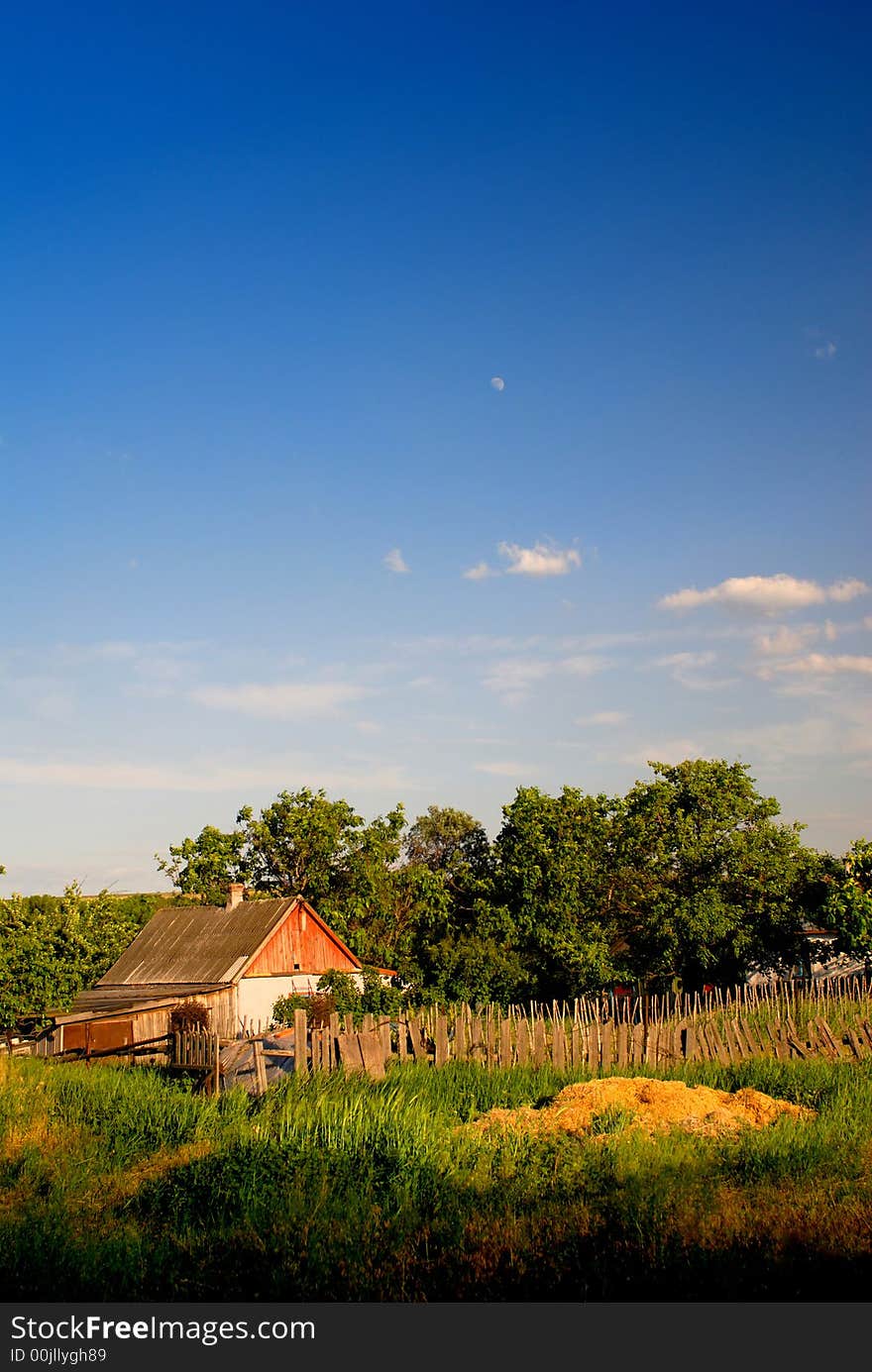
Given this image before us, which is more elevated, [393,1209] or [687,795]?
[687,795]

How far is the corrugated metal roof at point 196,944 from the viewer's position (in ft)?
122

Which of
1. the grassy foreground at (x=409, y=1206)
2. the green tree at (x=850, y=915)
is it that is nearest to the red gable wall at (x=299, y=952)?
the green tree at (x=850, y=915)

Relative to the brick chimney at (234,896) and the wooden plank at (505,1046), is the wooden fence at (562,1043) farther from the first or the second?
the brick chimney at (234,896)

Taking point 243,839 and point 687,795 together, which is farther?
point 243,839

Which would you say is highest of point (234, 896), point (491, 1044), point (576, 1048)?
point (234, 896)

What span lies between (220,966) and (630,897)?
51.6 ft

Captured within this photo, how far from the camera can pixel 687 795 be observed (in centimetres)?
3991

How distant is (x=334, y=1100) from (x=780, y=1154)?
5.49 meters

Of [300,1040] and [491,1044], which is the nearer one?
[300,1040]

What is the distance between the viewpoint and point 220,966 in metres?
37.1

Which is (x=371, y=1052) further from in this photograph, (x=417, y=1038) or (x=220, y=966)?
(x=220, y=966)

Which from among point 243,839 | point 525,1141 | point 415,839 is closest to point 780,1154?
point 525,1141

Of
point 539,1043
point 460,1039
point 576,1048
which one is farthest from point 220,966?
point 576,1048

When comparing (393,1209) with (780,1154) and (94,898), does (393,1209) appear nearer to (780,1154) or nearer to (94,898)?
(780,1154)
